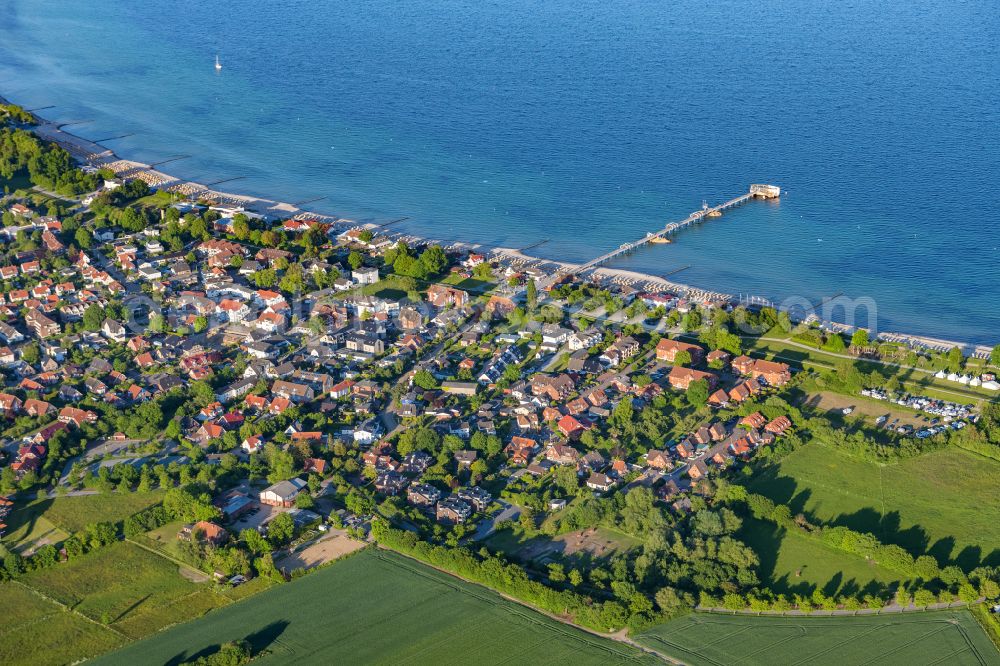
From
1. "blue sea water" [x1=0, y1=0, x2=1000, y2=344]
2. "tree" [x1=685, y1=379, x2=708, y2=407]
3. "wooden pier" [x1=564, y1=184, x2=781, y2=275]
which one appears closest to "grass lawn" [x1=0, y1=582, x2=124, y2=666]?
"tree" [x1=685, y1=379, x2=708, y2=407]

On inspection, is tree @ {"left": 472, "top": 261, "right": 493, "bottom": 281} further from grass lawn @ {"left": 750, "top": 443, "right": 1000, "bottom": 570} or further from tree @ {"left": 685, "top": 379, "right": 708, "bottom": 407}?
grass lawn @ {"left": 750, "top": 443, "right": 1000, "bottom": 570}

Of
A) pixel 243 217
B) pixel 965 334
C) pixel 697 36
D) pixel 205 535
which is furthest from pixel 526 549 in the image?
pixel 697 36

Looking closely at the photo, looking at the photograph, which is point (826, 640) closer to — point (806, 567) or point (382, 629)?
point (806, 567)

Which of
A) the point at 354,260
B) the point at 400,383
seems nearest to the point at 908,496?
the point at 400,383

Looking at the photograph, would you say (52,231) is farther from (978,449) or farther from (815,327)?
(978,449)

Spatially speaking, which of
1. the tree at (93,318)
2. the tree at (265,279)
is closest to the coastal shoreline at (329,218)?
the tree at (265,279)

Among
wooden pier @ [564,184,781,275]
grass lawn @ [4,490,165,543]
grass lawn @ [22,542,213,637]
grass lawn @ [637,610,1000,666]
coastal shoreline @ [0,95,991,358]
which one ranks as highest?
wooden pier @ [564,184,781,275]

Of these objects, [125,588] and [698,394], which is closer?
[125,588]
